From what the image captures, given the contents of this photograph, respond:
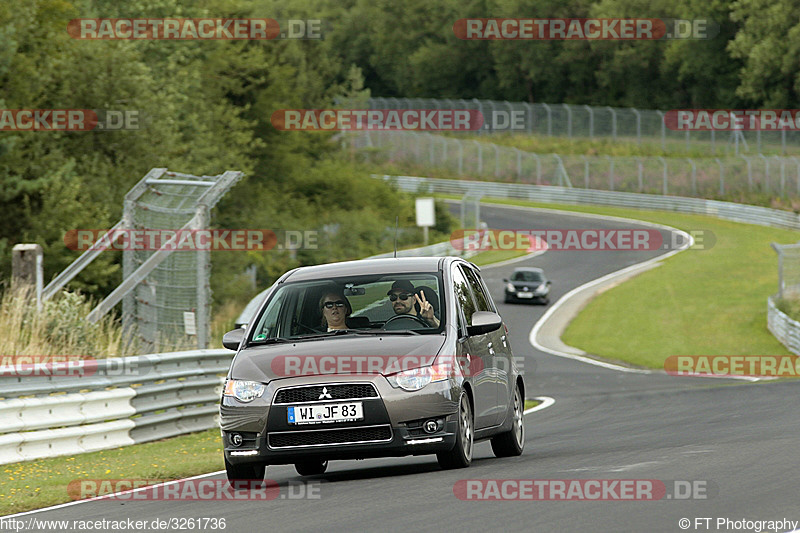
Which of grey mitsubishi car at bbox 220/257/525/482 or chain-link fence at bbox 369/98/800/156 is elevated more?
grey mitsubishi car at bbox 220/257/525/482

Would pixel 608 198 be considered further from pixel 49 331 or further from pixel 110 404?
pixel 110 404

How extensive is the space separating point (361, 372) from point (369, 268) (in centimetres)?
150

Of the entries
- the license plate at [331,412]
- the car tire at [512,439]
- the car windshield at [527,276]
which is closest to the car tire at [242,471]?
the license plate at [331,412]

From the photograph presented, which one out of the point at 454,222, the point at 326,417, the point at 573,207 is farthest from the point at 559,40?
the point at 326,417

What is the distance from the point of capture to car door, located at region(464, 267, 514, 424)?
1152 cm

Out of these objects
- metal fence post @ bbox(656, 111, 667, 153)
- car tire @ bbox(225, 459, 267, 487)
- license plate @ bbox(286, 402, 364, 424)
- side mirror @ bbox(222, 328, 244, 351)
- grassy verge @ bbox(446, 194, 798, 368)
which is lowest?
grassy verge @ bbox(446, 194, 798, 368)

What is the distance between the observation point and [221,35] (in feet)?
171

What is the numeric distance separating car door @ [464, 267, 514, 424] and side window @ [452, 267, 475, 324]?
274 mm

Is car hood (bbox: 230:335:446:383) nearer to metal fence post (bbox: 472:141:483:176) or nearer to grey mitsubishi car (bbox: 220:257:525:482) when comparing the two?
grey mitsubishi car (bbox: 220:257:525:482)

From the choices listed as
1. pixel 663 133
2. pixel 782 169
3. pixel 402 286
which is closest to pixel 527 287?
pixel 782 169

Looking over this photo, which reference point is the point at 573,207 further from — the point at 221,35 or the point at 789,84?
the point at 221,35

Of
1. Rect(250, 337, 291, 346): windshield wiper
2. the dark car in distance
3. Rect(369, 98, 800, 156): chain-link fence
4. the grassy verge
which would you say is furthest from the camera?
Rect(369, 98, 800, 156): chain-link fence

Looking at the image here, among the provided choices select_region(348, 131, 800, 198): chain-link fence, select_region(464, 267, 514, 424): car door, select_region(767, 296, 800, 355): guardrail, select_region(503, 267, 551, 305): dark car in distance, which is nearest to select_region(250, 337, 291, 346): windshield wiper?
select_region(464, 267, 514, 424): car door

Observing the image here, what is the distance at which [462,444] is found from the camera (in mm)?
10102
